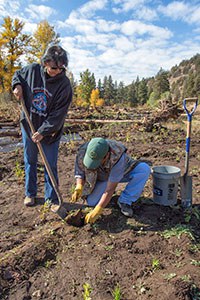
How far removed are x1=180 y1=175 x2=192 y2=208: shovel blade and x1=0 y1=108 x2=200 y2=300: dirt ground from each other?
10cm

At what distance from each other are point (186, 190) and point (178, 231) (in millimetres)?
596

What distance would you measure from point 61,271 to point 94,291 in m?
0.36

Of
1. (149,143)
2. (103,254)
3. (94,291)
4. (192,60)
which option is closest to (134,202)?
(103,254)

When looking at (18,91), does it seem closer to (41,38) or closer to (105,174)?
(105,174)

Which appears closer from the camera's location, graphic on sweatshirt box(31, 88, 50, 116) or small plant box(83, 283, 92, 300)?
small plant box(83, 283, 92, 300)

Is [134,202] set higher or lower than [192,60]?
lower

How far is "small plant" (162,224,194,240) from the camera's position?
99.9 inches

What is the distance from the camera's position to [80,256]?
2348mm

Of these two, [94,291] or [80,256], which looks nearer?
[94,291]

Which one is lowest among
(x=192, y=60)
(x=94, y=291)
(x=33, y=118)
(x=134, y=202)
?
(x=94, y=291)

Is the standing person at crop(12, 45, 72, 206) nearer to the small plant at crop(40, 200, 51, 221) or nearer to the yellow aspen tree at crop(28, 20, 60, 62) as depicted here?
the small plant at crop(40, 200, 51, 221)

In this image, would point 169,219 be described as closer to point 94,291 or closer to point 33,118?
point 94,291

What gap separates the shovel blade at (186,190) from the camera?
3029 mm

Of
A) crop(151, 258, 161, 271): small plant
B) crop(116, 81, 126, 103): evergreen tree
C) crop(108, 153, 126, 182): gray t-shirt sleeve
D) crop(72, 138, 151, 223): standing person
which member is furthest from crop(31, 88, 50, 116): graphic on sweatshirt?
crop(116, 81, 126, 103): evergreen tree
